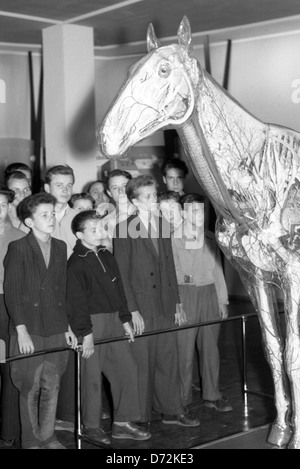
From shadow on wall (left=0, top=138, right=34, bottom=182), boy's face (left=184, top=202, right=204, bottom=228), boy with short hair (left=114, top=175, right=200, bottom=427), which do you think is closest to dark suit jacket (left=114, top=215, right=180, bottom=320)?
boy with short hair (left=114, top=175, right=200, bottom=427)

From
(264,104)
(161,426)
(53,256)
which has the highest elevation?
(264,104)

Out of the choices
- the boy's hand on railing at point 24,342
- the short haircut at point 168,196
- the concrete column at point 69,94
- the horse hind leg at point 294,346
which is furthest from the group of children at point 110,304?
the concrete column at point 69,94

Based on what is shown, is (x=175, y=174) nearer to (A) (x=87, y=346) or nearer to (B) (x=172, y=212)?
(B) (x=172, y=212)

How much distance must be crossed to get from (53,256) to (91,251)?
0.26 m

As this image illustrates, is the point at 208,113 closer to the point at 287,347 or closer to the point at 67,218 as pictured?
the point at 287,347

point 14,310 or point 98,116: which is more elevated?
point 98,116

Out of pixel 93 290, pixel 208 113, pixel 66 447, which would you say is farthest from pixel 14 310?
pixel 208 113

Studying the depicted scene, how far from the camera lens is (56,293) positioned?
386cm

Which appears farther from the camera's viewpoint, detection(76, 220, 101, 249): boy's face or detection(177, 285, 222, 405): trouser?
detection(177, 285, 222, 405): trouser

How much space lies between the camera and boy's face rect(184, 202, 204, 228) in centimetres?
473

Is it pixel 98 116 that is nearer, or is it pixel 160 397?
pixel 160 397

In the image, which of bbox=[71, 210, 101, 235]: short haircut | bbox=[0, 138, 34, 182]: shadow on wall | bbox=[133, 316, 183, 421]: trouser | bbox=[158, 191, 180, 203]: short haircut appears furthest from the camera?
bbox=[0, 138, 34, 182]: shadow on wall

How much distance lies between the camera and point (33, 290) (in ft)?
12.4

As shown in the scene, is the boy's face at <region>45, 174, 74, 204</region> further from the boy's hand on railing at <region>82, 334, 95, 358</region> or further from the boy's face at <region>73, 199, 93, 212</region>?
the boy's hand on railing at <region>82, 334, 95, 358</region>
